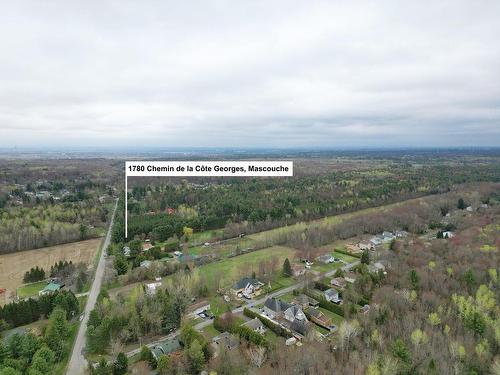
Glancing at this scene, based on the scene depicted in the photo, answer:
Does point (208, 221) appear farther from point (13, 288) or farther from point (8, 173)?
point (8, 173)

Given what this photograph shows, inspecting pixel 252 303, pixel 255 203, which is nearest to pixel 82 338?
pixel 252 303

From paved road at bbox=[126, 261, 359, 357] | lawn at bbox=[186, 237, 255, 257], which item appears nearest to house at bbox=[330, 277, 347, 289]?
paved road at bbox=[126, 261, 359, 357]

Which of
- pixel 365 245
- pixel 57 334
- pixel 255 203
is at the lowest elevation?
pixel 365 245

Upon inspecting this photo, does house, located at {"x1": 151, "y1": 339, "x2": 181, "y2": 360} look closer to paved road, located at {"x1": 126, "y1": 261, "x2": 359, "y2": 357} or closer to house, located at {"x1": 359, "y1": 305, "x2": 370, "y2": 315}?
paved road, located at {"x1": 126, "y1": 261, "x2": 359, "y2": 357}

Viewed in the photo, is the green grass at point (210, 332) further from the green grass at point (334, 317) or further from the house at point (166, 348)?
the green grass at point (334, 317)

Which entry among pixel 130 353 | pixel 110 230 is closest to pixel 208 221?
pixel 110 230

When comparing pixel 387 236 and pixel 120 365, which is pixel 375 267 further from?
pixel 120 365

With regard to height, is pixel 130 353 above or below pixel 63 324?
below
